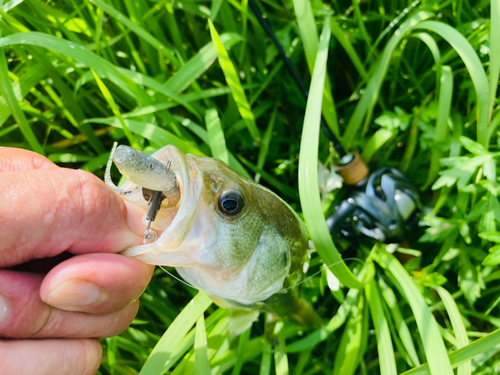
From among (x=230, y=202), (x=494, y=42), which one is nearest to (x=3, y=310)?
(x=230, y=202)

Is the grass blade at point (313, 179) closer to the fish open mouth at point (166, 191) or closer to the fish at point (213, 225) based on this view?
the fish at point (213, 225)

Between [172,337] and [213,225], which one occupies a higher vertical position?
[213,225]

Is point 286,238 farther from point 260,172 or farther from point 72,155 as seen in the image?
point 72,155

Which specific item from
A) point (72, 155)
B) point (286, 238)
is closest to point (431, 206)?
point (286, 238)

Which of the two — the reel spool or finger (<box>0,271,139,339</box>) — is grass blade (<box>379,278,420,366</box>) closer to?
the reel spool

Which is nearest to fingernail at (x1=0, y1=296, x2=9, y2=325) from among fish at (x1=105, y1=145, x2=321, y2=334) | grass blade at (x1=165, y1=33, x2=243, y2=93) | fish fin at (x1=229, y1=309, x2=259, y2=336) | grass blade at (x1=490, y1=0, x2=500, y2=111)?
fish at (x1=105, y1=145, x2=321, y2=334)

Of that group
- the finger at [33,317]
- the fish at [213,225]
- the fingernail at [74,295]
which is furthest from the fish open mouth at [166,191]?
the finger at [33,317]

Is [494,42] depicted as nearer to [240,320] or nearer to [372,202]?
[372,202]

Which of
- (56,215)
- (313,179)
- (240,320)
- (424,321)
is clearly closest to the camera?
(56,215)
